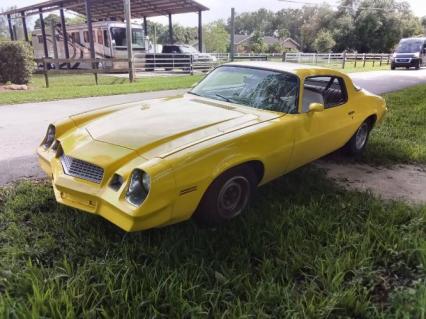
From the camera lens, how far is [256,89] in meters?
4.00

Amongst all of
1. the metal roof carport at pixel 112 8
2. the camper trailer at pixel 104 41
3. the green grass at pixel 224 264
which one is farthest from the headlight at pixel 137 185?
the metal roof carport at pixel 112 8

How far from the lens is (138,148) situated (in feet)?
9.50

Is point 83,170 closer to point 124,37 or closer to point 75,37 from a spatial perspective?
point 124,37

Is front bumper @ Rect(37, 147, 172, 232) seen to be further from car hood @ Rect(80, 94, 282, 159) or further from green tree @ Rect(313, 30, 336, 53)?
green tree @ Rect(313, 30, 336, 53)

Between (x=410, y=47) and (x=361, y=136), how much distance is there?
78.6 feet

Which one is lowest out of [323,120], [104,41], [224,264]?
[224,264]

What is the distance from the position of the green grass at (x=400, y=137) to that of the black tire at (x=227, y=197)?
2.62m

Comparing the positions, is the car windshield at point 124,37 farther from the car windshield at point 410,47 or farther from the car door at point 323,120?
the car door at point 323,120

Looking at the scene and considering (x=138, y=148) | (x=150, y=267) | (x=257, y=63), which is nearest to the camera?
(x=150, y=267)

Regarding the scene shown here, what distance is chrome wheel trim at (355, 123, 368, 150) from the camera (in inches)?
203

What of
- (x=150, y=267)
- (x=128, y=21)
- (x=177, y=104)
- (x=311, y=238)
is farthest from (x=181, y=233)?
(x=128, y=21)

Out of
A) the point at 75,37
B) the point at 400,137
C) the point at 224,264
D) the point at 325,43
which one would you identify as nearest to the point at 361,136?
the point at 400,137

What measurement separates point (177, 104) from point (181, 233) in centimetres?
156

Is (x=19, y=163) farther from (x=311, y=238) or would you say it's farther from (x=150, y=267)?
(x=311, y=238)
